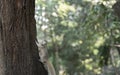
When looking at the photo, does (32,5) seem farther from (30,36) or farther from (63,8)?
(63,8)

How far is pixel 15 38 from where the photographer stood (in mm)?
4098

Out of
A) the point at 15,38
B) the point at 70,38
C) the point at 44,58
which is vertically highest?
the point at 15,38

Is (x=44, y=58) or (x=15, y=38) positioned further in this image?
(x=44, y=58)

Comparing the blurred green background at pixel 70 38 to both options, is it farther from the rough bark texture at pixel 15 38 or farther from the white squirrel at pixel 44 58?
the rough bark texture at pixel 15 38

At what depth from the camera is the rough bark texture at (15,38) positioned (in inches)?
159

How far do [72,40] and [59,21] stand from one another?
5.85 feet

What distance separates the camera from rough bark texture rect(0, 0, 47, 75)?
13.2ft

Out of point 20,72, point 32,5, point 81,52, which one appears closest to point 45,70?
point 20,72

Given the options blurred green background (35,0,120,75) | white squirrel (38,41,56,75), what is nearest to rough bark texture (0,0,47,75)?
white squirrel (38,41,56,75)

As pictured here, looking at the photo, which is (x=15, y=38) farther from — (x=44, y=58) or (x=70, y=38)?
(x=70, y=38)

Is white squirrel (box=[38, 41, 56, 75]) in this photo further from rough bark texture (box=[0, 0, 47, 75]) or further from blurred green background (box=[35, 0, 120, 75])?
blurred green background (box=[35, 0, 120, 75])

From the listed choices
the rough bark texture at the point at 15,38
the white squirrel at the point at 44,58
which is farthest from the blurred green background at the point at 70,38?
the rough bark texture at the point at 15,38

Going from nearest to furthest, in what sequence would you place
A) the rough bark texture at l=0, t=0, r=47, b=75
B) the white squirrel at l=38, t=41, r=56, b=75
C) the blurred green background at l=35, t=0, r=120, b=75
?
the rough bark texture at l=0, t=0, r=47, b=75 → the white squirrel at l=38, t=41, r=56, b=75 → the blurred green background at l=35, t=0, r=120, b=75

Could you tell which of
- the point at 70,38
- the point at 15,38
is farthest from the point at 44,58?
the point at 70,38
